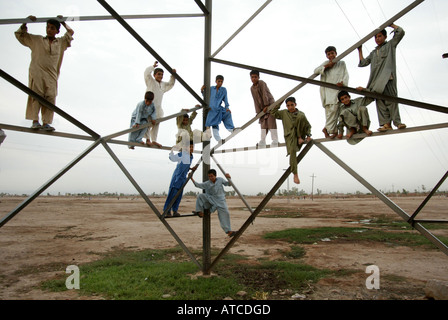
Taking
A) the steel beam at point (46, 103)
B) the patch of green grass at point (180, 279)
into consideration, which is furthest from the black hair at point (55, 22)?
the patch of green grass at point (180, 279)

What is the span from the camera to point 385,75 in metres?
3.60

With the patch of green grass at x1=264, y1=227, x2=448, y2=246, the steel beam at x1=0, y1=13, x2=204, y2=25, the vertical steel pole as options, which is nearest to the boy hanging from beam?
the vertical steel pole

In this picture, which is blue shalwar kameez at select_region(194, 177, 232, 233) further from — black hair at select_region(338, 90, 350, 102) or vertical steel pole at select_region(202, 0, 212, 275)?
black hair at select_region(338, 90, 350, 102)

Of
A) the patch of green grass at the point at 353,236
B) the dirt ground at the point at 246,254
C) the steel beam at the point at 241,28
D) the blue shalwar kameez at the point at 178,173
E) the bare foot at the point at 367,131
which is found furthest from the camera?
the patch of green grass at the point at 353,236

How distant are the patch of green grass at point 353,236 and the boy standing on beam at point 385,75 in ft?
25.6

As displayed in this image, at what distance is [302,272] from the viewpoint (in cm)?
619

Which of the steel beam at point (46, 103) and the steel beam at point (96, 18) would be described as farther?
the steel beam at point (96, 18)

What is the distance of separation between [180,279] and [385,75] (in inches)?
219

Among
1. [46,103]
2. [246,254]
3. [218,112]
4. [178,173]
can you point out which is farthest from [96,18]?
[246,254]

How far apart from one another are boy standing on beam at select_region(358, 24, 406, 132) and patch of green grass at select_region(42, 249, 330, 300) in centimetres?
389

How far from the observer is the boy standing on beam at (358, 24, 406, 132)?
3461 mm

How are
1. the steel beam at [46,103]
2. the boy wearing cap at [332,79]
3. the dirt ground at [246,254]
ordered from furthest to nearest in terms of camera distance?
1. the dirt ground at [246,254]
2. the boy wearing cap at [332,79]
3. the steel beam at [46,103]

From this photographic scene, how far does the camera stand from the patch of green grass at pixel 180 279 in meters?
5.09

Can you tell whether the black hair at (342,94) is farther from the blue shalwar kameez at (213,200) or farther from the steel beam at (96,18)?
the steel beam at (96,18)
